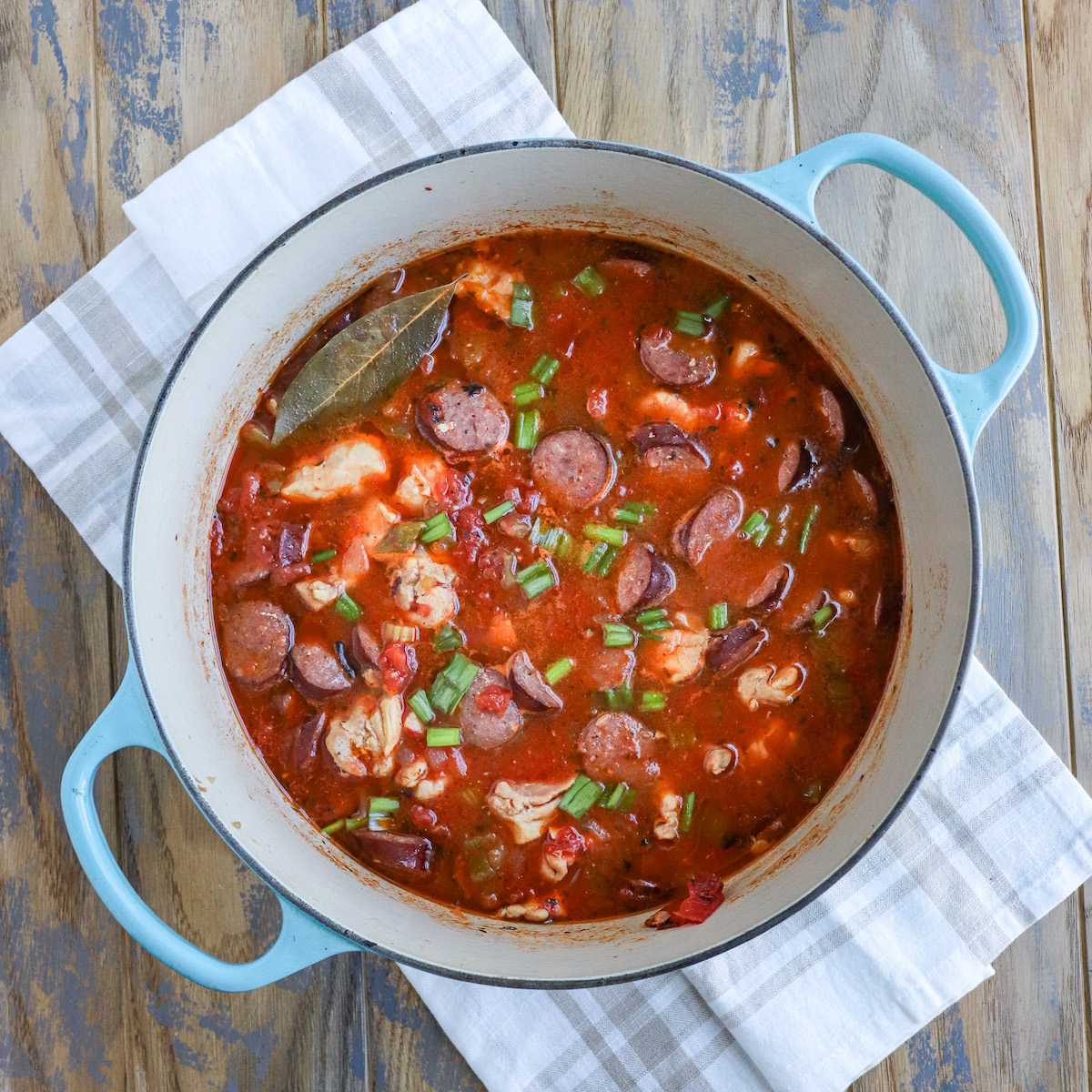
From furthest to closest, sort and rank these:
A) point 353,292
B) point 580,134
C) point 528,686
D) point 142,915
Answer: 1. point 580,134
2. point 353,292
3. point 528,686
4. point 142,915

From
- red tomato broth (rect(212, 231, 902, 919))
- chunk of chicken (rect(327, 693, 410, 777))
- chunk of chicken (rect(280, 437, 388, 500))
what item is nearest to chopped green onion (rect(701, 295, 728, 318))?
red tomato broth (rect(212, 231, 902, 919))

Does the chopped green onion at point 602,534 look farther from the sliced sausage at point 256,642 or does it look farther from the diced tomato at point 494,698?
the sliced sausage at point 256,642

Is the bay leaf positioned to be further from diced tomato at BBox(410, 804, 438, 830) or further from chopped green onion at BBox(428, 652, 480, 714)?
diced tomato at BBox(410, 804, 438, 830)

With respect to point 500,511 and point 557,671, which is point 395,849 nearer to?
point 557,671

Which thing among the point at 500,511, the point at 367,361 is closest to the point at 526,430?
the point at 500,511

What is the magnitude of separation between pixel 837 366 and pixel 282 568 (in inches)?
58.5

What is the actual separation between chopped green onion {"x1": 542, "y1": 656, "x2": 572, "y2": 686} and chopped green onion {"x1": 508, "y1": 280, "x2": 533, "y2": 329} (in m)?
0.84

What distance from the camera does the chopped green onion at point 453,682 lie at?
2.22 m

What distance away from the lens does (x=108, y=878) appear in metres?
1.94

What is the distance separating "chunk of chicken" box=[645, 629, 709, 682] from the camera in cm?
221

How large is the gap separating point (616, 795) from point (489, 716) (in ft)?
1.21

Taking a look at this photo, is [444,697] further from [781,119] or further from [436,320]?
[781,119]

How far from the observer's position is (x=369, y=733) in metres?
2.23

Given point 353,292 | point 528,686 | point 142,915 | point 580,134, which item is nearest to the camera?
point 142,915
